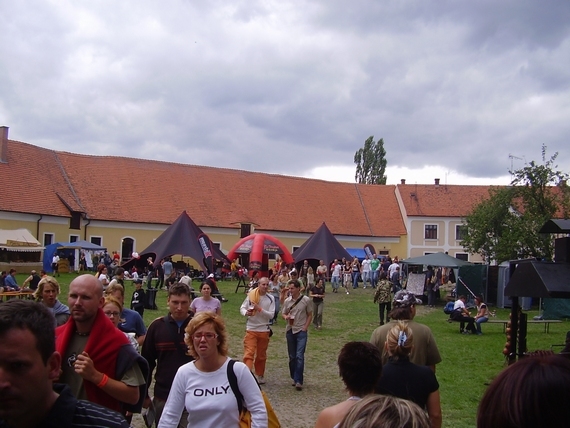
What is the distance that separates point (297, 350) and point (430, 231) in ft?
152

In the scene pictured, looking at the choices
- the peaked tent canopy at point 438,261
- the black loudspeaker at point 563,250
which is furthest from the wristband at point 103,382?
the peaked tent canopy at point 438,261

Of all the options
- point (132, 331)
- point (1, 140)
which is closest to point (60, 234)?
point (1, 140)

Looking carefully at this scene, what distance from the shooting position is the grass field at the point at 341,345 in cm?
983

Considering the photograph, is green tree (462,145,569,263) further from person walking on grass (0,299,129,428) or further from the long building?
person walking on grass (0,299,129,428)

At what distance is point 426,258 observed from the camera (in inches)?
1162

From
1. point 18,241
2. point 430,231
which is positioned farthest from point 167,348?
point 430,231

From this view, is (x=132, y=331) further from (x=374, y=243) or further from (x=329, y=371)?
(x=374, y=243)

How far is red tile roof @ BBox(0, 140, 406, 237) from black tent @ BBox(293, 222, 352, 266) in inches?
651

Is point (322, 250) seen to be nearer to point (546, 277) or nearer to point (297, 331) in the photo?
point (297, 331)

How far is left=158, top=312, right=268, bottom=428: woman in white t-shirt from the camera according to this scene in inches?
173

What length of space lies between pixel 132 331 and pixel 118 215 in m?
40.3

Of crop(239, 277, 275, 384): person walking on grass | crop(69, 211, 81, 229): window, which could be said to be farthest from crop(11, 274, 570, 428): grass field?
crop(69, 211, 81, 229): window

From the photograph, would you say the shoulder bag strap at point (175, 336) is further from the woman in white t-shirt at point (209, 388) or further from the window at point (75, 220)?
the window at point (75, 220)

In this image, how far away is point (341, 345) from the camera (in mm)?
16141
